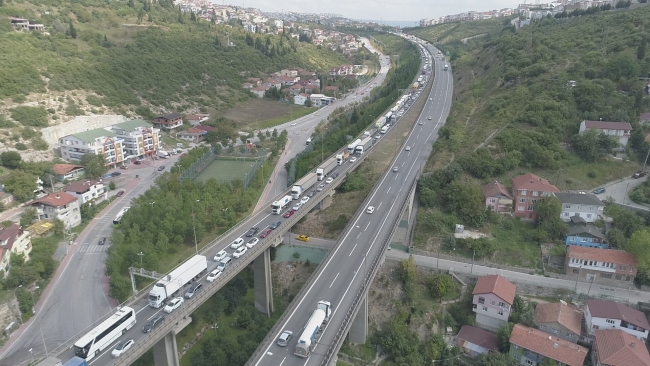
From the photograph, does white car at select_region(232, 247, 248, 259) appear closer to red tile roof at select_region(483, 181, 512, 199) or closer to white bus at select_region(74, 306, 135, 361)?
white bus at select_region(74, 306, 135, 361)

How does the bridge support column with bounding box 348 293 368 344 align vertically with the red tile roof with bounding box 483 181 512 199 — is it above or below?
below

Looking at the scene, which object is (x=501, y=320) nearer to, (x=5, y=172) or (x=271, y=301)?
(x=271, y=301)

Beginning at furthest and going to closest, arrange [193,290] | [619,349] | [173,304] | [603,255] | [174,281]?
[603,255]
[193,290]
[619,349]
[174,281]
[173,304]

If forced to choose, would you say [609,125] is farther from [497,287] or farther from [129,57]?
[129,57]

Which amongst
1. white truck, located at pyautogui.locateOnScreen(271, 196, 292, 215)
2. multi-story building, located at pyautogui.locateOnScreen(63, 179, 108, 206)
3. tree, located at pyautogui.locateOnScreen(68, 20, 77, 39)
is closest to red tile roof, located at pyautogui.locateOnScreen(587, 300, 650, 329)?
white truck, located at pyautogui.locateOnScreen(271, 196, 292, 215)

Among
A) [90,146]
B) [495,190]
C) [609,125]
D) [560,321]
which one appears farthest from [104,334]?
[609,125]

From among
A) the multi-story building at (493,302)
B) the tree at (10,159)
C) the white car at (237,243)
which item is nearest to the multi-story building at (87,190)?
the tree at (10,159)

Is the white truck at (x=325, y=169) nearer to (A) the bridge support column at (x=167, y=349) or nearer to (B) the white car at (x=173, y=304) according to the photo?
(B) the white car at (x=173, y=304)
